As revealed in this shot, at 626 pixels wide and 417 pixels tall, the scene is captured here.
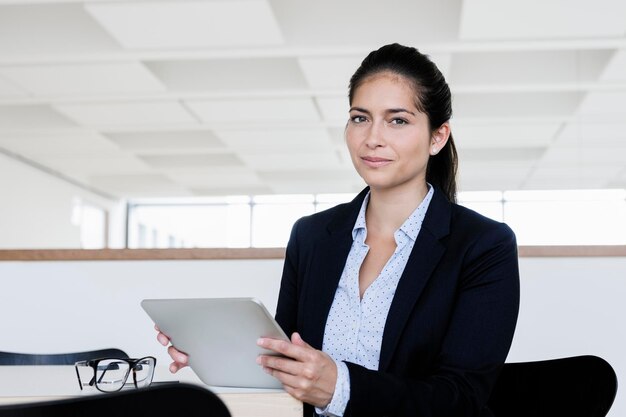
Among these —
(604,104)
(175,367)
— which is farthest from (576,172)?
(175,367)

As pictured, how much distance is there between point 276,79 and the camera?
619cm

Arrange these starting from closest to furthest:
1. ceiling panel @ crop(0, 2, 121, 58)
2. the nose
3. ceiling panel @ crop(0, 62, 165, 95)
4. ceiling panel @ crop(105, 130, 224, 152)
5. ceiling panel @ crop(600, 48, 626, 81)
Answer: the nose
ceiling panel @ crop(0, 2, 121, 58)
ceiling panel @ crop(600, 48, 626, 81)
ceiling panel @ crop(0, 62, 165, 95)
ceiling panel @ crop(105, 130, 224, 152)

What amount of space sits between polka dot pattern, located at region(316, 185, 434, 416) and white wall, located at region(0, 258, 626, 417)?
93 cm

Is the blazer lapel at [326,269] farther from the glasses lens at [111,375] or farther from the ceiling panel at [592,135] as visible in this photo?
the ceiling panel at [592,135]

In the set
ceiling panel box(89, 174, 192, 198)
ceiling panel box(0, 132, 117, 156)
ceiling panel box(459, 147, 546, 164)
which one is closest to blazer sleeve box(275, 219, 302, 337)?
ceiling panel box(0, 132, 117, 156)

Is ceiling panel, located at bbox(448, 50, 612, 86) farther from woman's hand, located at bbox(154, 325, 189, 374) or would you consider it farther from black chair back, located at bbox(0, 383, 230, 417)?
black chair back, located at bbox(0, 383, 230, 417)

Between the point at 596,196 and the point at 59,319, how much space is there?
32.4ft

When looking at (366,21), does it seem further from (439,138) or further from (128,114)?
(439,138)

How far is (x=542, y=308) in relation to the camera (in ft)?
8.05

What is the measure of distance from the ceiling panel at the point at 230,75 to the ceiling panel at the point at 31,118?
64.0 inches

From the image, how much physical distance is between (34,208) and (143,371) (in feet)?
29.2

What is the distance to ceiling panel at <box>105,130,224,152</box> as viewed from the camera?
816cm

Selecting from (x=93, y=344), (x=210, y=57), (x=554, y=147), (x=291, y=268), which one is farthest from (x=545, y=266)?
(x=554, y=147)

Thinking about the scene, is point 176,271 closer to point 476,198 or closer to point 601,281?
point 601,281
